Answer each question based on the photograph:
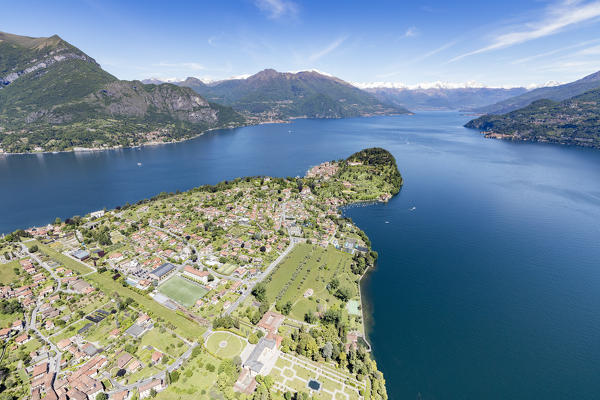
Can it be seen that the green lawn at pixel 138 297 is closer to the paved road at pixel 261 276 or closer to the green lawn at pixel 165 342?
Result: the green lawn at pixel 165 342

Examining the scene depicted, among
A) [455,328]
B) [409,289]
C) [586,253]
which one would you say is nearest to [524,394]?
[455,328]

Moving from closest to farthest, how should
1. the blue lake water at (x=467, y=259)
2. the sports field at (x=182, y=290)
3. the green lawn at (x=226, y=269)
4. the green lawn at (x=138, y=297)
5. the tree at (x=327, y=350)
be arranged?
the tree at (x=327, y=350) < the blue lake water at (x=467, y=259) < the green lawn at (x=138, y=297) < the sports field at (x=182, y=290) < the green lawn at (x=226, y=269)

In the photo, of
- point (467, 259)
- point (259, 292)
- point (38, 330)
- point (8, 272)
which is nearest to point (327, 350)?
point (259, 292)

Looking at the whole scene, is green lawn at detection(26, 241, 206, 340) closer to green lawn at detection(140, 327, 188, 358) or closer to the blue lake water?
green lawn at detection(140, 327, 188, 358)

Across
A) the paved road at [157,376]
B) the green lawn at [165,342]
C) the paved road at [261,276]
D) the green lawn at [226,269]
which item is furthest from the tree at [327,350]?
the green lawn at [226,269]

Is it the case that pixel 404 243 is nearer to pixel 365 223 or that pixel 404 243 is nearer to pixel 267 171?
pixel 365 223
